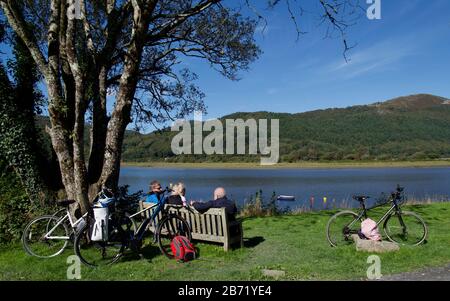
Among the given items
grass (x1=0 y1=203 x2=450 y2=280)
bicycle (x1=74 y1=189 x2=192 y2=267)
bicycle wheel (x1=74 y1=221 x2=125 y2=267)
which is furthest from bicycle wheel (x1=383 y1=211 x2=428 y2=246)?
bicycle wheel (x1=74 y1=221 x2=125 y2=267)

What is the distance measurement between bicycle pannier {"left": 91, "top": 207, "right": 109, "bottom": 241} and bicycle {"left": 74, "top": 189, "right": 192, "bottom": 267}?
18cm

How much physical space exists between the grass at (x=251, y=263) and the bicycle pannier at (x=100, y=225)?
1.70 feet

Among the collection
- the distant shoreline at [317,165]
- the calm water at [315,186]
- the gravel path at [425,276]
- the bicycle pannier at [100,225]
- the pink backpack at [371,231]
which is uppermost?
the bicycle pannier at [100,225]

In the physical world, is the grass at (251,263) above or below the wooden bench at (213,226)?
below

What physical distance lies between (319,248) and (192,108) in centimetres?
1053

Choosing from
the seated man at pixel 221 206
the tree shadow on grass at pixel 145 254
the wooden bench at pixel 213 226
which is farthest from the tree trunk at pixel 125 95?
the seated man at pixel 221 206

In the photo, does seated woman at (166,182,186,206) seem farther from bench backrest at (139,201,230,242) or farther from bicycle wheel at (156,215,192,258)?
bicycle wheel at (156,215,192,258)

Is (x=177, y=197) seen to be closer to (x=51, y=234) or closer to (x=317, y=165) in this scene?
(x=51, y=234)

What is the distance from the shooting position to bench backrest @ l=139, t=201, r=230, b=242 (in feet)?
25.3

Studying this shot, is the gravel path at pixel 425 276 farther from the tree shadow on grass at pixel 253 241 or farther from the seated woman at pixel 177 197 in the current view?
the seated woman at pixel 177 197

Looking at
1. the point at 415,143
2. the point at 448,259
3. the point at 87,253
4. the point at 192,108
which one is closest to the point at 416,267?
the point at 448,259

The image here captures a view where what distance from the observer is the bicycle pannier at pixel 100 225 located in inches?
273

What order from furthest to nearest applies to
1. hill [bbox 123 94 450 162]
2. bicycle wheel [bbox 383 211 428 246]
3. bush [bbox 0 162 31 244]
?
hill [bbox 123 94 450 162], bush [bbox 0 162 31 244], bicycle wheel [bbox 383 211 428 246]

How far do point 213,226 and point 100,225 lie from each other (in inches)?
81.7
